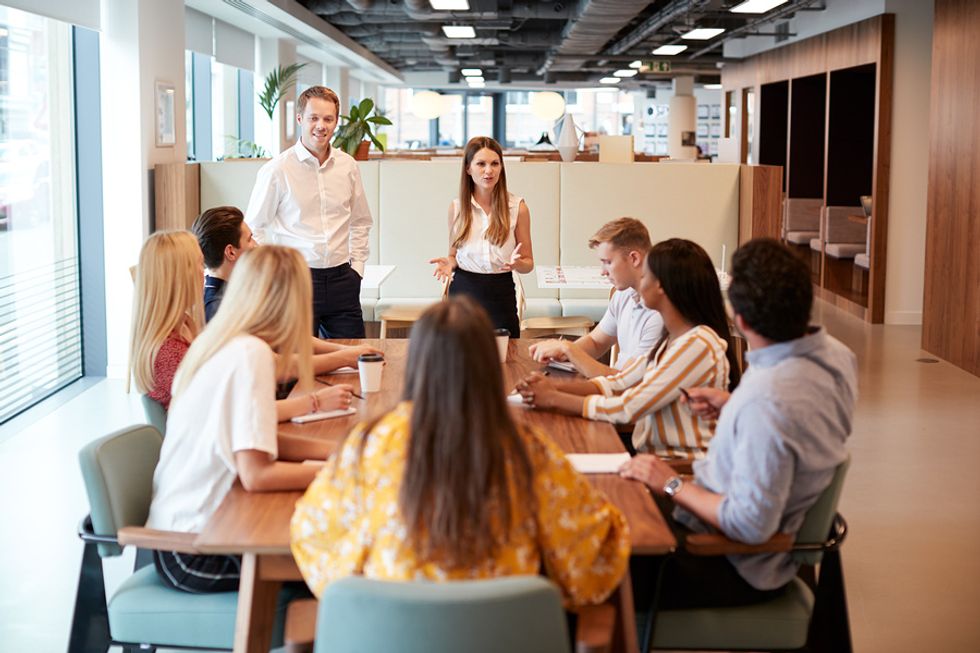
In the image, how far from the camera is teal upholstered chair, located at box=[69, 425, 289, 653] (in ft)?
7.98

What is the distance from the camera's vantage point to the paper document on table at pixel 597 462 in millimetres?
2551

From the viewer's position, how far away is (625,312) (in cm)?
378

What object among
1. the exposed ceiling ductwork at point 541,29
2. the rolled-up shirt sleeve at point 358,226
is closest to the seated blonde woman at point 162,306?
the rolled-up shirt sleeve at point 358,226

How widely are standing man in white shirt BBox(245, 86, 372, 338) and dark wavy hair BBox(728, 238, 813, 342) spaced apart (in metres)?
2.90

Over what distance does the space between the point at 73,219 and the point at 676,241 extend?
5.26 metres

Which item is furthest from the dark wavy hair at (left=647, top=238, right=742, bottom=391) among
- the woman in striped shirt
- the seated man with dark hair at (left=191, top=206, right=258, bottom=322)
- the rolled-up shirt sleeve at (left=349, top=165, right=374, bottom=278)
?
the rolled-up shirt sleeve at (left=349, top=165, right=374, bottom=278)

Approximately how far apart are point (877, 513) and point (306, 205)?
2739 mm

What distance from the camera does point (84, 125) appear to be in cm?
721

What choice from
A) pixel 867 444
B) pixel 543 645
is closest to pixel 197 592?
pixel 543 645

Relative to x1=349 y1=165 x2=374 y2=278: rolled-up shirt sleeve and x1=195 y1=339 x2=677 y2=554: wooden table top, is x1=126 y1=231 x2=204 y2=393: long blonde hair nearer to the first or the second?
x1=195 y1=339 x2=677 y2=554: wooden table top

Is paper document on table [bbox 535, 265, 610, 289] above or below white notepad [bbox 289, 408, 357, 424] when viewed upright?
above

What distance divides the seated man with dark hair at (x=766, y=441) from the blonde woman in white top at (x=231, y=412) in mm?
793

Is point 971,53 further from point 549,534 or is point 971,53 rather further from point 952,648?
point 549,534

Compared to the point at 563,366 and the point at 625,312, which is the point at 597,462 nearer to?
the point at 563,366
